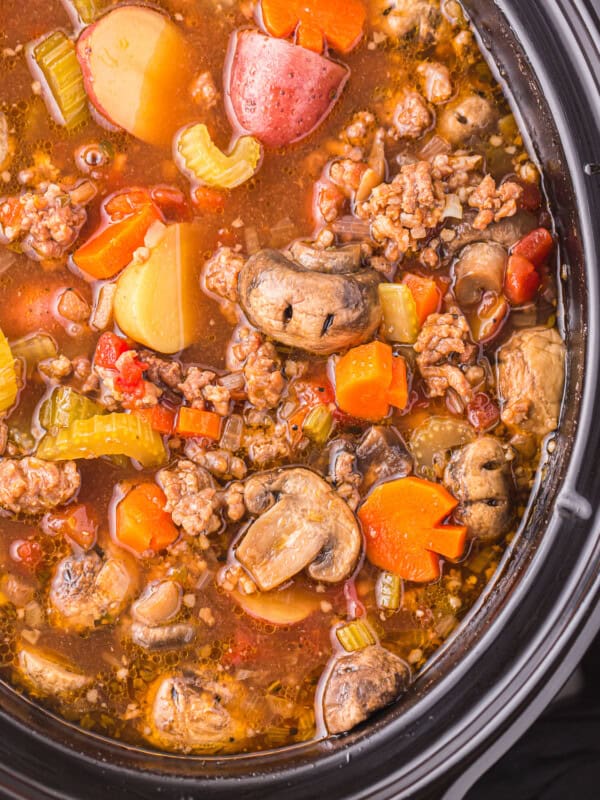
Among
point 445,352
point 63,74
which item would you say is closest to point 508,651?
point 445,352

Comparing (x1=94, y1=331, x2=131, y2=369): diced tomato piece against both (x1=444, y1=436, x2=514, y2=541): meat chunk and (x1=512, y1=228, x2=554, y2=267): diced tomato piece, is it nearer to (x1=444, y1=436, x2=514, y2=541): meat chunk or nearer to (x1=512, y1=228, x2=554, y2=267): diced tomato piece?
(x1=444, y1=436, x2=514, y2=541): meat chunk

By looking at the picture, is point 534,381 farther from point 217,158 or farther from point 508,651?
point 217,158

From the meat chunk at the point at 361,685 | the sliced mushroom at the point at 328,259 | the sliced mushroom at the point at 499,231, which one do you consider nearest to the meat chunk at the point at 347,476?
the meat chunk at the point at 361,685

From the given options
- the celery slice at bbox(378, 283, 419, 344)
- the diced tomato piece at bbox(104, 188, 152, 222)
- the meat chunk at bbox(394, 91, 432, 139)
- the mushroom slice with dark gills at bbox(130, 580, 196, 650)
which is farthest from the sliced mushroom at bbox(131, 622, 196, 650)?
the meat chunk at bbox(394, 91, 432, 139)

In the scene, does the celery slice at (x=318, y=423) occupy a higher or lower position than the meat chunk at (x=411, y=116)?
lower

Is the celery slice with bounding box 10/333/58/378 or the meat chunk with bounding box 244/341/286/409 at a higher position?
the meat chunk with bounding box 244/341/286/409

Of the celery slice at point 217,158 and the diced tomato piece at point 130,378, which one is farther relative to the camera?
the celery slice at point 217,158

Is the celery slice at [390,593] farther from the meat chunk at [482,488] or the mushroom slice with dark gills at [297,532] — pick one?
the meat chunk at [482,488]
